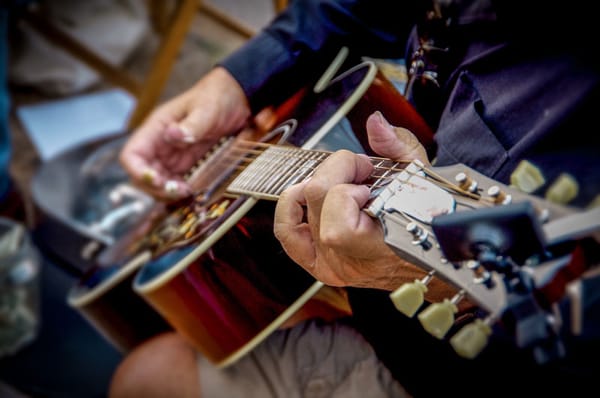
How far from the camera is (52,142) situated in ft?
6.73

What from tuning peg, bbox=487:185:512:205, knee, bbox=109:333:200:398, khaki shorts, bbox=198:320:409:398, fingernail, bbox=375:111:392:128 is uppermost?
fingernail, bbox=375:111:392:128

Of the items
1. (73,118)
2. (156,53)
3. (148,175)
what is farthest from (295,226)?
(73,118)

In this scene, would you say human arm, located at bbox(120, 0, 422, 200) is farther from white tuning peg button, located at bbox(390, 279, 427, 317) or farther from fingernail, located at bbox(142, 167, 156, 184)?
white tuning peg button, located at bbox(390, 279, 427, 317)

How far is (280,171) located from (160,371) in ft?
1.60

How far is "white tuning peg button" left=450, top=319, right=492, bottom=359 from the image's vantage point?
46cm

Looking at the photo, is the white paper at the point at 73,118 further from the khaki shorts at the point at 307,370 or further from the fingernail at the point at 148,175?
the khaki shorts at the point at 307,370

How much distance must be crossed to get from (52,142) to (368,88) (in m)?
1.67

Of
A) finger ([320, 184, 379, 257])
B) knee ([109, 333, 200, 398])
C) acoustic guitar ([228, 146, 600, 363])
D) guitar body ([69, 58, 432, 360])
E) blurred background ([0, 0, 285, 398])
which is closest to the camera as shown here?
acoustic guitar ([228, 146, 600, 363])

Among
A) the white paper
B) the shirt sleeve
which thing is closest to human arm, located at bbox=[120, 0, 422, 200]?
the shirt sleeve

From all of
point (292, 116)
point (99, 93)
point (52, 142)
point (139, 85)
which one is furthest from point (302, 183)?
point (99, 93)

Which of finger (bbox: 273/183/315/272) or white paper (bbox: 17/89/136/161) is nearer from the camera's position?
finger (bbox: 273/183/315/272)

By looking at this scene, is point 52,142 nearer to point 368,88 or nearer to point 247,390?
point 247,390

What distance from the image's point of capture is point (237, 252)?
0.83 m

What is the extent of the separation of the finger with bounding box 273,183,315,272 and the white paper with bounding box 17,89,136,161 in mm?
1544
